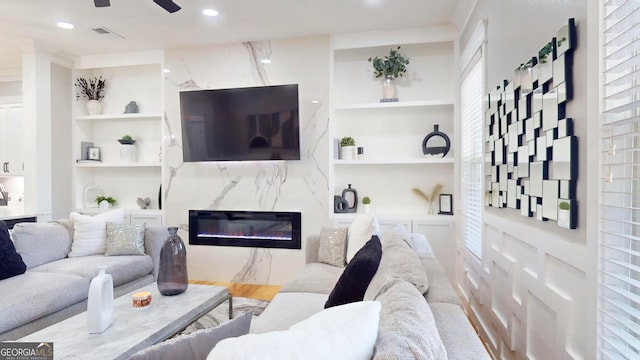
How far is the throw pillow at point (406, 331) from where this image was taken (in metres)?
0.79

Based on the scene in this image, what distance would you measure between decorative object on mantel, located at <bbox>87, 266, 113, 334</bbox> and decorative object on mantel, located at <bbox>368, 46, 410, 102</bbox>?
322cm

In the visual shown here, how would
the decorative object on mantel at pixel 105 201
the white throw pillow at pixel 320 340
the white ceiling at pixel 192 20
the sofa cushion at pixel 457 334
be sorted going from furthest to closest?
the decorative object on mantel at pixel 105 201
the white ceiling at pixel 192 20
the sofa cushion at pixel 457 334
the white throw pillow at pixel 320 340

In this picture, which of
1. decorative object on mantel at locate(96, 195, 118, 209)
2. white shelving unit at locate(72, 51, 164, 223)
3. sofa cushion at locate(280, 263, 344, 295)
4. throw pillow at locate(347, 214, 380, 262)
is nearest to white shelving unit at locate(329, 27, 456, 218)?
throw pillow at locate(347, 214, 380, 262)

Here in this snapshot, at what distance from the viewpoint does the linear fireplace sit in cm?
416

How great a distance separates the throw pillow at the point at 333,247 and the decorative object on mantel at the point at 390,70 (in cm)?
178

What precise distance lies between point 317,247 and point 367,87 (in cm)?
219

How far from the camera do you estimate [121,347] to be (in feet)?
5.68

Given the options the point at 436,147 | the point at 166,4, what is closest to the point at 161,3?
the point at 166,4

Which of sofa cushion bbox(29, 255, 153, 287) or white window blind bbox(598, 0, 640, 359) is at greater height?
white window blind bbox(598, 0, 640, 359)

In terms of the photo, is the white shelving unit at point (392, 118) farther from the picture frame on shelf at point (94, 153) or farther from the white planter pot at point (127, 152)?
the picture frame on shelf at point (94, 153)

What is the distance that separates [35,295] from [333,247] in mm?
2153

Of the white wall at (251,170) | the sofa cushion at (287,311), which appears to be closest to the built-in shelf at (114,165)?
the white wall at (251,170)

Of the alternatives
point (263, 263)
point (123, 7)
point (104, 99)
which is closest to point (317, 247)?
point (263, 263)

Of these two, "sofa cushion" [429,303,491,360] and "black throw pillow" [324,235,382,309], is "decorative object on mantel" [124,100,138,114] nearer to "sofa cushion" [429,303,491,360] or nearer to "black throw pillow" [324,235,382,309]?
"black throw pillow" [324,235,382,309]
